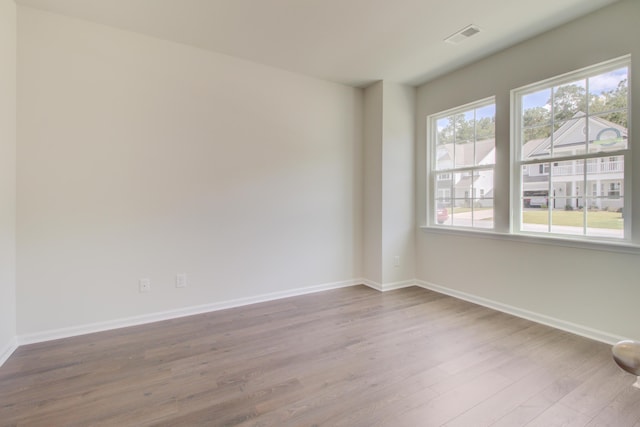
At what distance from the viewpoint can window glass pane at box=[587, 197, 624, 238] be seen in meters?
2.40

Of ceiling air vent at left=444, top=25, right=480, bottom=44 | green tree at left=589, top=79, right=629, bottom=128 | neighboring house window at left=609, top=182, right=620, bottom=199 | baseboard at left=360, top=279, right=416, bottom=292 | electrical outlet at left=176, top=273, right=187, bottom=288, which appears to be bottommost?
baseboard at left=360, top=279, right=416, bottom=292

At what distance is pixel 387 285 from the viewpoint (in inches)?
153

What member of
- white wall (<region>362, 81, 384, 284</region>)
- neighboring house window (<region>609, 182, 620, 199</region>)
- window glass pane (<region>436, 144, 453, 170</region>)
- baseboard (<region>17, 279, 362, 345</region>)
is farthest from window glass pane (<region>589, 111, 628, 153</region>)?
baseboard (<region>17, 279, 362, 345</region>)

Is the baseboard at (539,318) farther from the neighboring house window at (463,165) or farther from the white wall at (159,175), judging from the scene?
the white wall at (159,175)

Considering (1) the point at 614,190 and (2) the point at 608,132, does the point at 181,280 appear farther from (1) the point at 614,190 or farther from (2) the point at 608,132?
(2) the point at 608,132

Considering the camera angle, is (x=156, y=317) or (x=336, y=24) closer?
(x=336, y=24)

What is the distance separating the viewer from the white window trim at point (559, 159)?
2332 millimetres

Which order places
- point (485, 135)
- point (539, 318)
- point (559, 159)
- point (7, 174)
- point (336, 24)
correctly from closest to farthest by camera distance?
point (7, 174) < point (336, 24) < point (559, 159) < point (539, 318) < point (485, 135)

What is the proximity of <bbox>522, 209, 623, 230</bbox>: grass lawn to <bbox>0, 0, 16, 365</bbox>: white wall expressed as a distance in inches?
175

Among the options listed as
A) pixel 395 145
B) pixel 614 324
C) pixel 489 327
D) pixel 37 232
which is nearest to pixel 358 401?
pixel 489 327

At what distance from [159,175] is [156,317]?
137 cm

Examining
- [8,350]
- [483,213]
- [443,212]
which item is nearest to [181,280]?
[8,350]

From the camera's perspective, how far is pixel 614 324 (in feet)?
7.80

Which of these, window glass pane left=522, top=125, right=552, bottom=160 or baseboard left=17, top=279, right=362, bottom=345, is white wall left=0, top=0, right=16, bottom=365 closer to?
baseboard left=17, top=279, right=362, bottom=345
